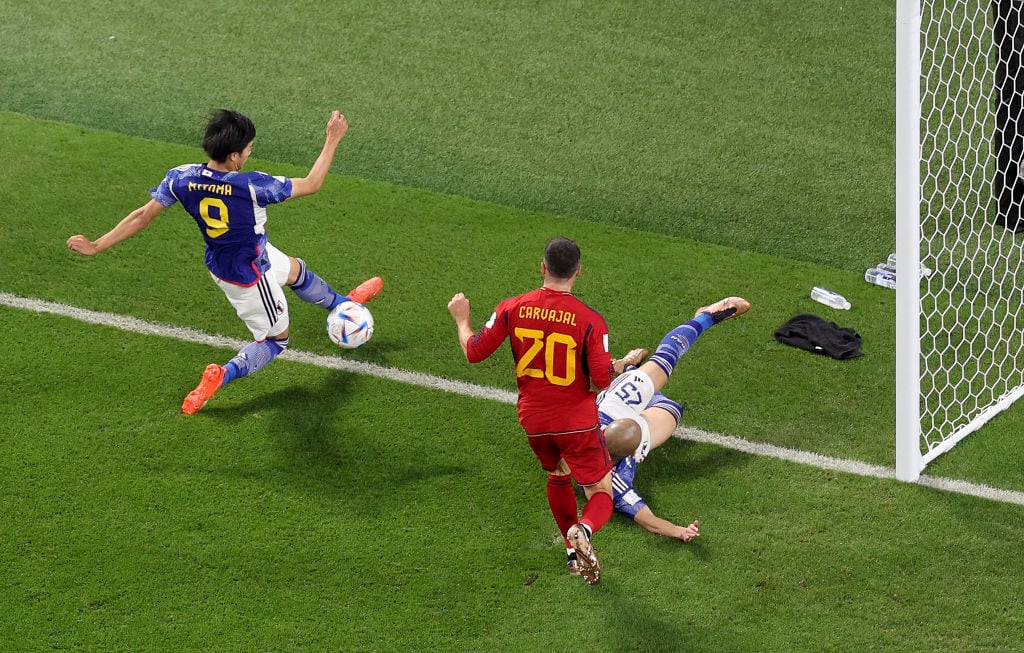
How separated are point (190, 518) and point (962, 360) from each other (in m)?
4.94

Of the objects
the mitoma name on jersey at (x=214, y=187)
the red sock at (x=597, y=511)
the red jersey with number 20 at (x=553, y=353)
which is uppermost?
the mitoma name on jersey at (x=214, y=187)

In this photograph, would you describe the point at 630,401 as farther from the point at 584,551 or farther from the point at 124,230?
the point at 124,230

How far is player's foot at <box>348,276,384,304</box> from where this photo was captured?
809cm

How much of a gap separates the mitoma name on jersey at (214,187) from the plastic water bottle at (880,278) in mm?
4591

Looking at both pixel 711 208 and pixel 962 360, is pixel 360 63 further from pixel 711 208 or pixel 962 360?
pixel 962 360

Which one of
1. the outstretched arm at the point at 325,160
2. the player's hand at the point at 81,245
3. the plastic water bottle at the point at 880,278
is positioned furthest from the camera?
the plastic water bottle at the point at 880,278

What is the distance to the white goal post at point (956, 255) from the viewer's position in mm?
6113

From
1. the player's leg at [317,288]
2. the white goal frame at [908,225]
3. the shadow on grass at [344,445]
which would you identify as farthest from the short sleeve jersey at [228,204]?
the white goal frame at [908,225]

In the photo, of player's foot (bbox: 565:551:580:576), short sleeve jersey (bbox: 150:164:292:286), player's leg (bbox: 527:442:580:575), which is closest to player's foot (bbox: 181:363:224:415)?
short sleeve jersey (bbox: 150:164:292:286)

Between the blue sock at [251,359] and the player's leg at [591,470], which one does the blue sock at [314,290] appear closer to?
the blue sock at [251,359]

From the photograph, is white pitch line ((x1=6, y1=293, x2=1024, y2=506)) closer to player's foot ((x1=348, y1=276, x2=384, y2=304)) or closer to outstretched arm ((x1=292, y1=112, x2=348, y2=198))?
player's foot ((x1=348, y1=276, x2=384, y2=304))

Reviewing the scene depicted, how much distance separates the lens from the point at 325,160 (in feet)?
21.7

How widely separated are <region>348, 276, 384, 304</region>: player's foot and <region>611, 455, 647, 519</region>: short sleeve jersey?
246 centimetres

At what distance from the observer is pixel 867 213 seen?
928 cm
